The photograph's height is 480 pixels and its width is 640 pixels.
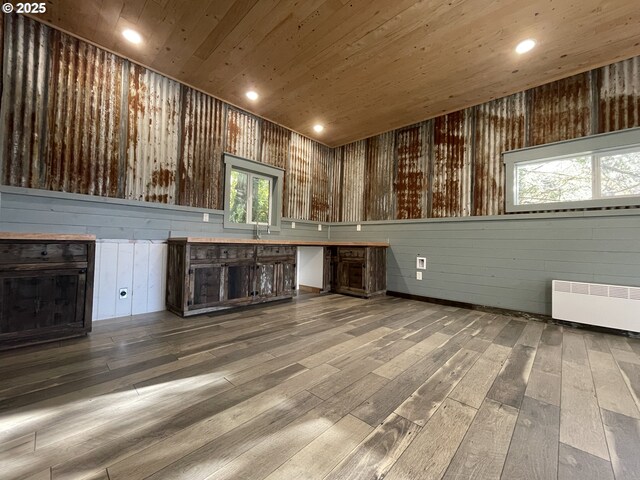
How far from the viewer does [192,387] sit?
1.60 metres

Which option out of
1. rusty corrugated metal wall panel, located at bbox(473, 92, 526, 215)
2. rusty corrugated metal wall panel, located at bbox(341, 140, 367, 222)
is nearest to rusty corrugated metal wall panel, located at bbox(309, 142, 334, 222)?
rusty corrugated metal wall panel, located at bbox(341, 140, 367, 222)

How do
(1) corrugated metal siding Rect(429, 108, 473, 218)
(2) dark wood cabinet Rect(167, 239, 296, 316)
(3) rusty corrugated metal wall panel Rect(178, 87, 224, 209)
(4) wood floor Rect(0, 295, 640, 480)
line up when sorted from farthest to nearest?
(1) corrugated metal siding Rect(429, 108, 473, 218) < (3) rusty corrugated metal wall panel Rect(178, 87, 224, 209) < (2) dark wood cabinet Rect(167, 239, 296, 316) < (4) wood floor Rect(0, 295, 640, 480)

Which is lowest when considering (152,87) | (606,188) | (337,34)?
(606,188)

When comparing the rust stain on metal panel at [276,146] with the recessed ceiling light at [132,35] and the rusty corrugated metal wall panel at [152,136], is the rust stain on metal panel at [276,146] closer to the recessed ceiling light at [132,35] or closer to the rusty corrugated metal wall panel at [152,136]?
the rusty corrugated metal wall panel at [152,136]

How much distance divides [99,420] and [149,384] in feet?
1.10

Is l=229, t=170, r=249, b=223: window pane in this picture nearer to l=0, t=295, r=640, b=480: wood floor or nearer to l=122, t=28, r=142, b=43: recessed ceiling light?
l=122, t=28, r=142, b=43: recessed ceiling light

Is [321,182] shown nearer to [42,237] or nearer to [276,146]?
[276,146]

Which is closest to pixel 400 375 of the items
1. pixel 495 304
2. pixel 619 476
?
pixel 619 476

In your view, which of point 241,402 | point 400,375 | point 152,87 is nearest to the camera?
point 241,402

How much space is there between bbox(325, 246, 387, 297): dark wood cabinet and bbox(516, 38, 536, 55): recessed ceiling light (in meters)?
3.10

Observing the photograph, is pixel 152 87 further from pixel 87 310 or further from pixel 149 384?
pixel 149 384

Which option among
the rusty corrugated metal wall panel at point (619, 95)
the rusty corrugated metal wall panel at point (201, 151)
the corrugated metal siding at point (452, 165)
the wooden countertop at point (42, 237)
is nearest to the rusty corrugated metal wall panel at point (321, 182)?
the rusty corrugated metal wall panel at point (201, 151)

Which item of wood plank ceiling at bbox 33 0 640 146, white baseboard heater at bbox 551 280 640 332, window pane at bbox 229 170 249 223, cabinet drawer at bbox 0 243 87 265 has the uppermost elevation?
wood plank ceiling at bbox 33 0 640 146

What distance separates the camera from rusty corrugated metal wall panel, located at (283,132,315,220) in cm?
512
